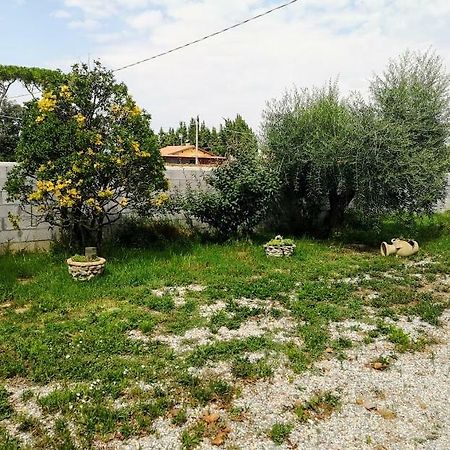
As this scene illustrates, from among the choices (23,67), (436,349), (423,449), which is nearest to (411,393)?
(423,449)

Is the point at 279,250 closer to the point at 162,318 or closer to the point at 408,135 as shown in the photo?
the point at 408,135

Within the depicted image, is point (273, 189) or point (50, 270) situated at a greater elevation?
point (273, 189)

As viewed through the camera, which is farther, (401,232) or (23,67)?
(23,67)

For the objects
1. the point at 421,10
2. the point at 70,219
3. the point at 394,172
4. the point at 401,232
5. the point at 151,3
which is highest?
the point at 151,3

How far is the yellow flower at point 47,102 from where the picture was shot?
5859mm

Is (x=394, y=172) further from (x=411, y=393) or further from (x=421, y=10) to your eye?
(x=411, y=393)

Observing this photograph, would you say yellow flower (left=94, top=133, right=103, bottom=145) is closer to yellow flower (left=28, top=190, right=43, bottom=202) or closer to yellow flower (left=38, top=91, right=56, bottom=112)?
yellow flower (left=38, top=91, right=56, bottom=112)

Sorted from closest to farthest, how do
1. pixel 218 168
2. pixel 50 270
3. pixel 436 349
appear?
1. pixel 436 349
2. pixel 50 270
3. pixel 218 168

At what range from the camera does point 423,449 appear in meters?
2.39

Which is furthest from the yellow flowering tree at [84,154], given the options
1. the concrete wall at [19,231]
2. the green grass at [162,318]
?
the green grass at [162,318]

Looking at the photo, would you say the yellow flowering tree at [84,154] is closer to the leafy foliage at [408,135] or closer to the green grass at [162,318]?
the green grass at [162,318]

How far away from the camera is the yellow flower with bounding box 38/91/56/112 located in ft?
19.2

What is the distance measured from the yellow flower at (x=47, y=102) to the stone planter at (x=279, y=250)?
13.1ft

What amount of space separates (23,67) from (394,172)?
18425mm
